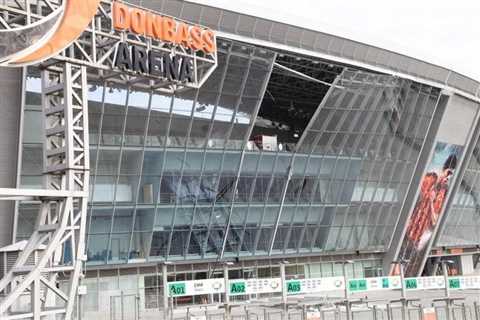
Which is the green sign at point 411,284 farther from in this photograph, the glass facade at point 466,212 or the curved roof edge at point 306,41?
the glass facade at point 466,212

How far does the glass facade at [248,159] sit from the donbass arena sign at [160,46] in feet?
18.2

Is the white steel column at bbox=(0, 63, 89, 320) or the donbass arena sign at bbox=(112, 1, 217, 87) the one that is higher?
the donbass arena sign at bbox=(112, 1, 217, 87)

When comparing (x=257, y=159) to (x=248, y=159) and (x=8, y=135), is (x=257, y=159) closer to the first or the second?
(x=248, y=159)

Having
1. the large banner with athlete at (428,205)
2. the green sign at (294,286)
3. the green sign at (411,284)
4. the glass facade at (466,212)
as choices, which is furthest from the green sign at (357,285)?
the glass facade at (466,212)

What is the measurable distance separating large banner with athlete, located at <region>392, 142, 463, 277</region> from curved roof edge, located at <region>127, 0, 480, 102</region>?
511cm

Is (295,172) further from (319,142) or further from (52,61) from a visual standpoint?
(52,61)

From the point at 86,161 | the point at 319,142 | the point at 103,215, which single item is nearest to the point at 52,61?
the point at 86,161

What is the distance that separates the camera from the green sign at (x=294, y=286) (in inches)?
993

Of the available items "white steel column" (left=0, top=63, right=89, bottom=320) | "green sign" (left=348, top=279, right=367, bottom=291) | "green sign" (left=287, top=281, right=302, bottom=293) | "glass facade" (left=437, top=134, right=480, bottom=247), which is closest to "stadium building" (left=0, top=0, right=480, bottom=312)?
"glass facade" (left=437, top=134, right=480, bottom=247)

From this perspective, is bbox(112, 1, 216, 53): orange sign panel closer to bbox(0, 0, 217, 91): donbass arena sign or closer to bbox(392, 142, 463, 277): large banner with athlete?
bbox(0, 0, 217, 91): donbass arena sign

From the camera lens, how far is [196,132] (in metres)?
33.6

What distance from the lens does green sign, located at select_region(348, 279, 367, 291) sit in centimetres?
2647

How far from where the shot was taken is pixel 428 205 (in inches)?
1802

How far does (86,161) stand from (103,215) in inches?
453
